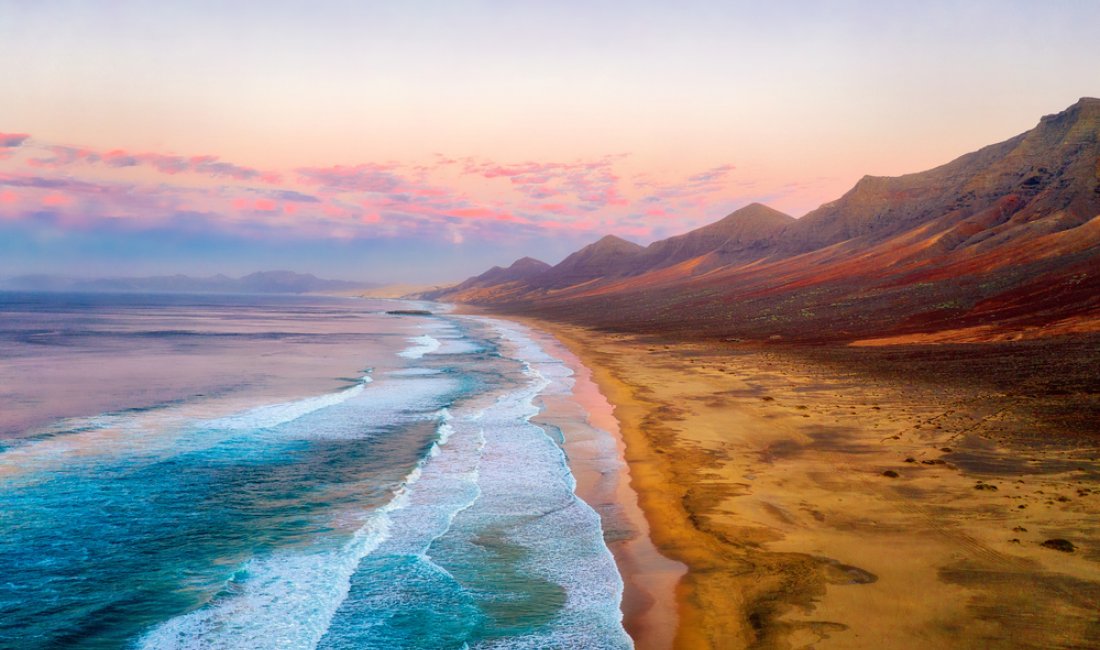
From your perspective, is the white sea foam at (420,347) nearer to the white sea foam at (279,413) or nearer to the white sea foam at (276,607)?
the white sea foam at (279,413)

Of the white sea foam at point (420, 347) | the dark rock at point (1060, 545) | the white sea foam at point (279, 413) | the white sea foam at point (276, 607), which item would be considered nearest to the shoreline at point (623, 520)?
the white sea foam at point (276, 607)

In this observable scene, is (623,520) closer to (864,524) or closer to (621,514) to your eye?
(621,514)

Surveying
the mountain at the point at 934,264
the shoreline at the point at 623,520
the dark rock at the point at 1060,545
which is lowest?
the shoreline at the point at 623,520

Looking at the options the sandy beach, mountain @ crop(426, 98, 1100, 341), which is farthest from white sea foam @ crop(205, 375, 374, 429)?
mountain @ crop(426, 98, 1100, 341)

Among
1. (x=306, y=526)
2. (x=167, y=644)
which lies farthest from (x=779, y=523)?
(x=167, y=644)

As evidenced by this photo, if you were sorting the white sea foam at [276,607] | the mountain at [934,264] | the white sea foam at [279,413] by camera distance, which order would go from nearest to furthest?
the white sea foam at [276,607], the white sea foam at [279,413], the mountain at [934,264]
